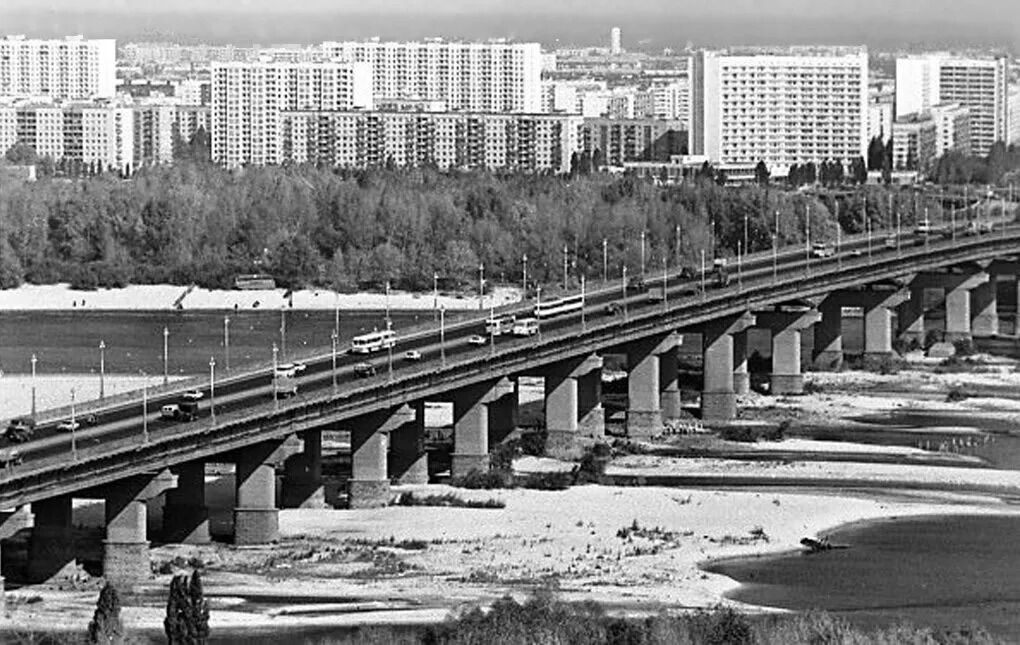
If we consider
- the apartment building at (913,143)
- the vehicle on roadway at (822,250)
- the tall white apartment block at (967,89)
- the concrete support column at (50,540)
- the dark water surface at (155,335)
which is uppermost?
the tall white apartment block at (967,89)

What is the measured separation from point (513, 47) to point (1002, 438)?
109137 mm

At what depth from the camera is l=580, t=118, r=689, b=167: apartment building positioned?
441 feet

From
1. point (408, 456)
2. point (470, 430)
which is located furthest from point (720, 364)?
point (408, 456)

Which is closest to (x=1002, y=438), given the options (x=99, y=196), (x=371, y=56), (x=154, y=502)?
(x=154, y=502)

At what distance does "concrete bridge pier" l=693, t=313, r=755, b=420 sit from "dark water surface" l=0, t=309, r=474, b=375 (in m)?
8.82

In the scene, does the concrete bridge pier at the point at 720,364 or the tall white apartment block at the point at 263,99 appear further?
the tall white apartment block at the point at 263,99

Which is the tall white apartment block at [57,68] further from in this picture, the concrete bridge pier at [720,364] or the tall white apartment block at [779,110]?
the concrete bridge pier at [720,364]

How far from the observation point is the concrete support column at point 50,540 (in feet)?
125

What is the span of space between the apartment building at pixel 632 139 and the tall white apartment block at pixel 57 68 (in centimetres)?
3467

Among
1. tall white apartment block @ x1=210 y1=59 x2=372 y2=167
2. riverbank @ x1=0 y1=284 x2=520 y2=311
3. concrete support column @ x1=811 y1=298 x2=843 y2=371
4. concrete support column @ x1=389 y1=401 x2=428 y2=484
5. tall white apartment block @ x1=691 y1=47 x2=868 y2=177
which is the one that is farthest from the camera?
tall white apartment block @ x1=210 y1=59 x2=372 y2=167

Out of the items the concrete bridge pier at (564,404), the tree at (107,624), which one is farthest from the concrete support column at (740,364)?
the tree at (107,624)

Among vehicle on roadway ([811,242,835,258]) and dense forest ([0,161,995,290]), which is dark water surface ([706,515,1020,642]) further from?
dense forest ([0,161,995,290])

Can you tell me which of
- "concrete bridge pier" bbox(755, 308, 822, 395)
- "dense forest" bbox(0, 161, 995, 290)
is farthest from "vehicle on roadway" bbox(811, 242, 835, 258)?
"dense forest" bbox(0, 161, 995, 290)

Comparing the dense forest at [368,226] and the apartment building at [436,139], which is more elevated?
the apartment building at [436,139]
